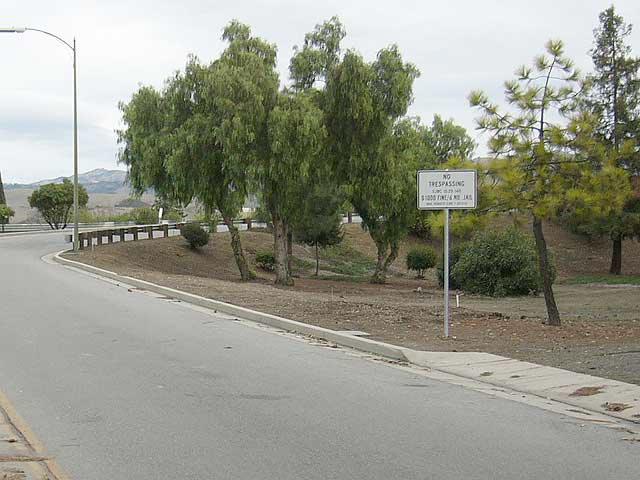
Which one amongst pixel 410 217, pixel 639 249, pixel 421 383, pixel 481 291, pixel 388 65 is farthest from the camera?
pixel 639 249

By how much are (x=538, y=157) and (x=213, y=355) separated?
8.76 m

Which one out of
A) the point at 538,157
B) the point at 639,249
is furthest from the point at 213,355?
the point at 639,249

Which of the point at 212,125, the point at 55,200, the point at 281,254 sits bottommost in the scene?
the point at 281,254

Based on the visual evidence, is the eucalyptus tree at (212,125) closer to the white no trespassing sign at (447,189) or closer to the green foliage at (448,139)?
the white no trespassing sign at (447,189)

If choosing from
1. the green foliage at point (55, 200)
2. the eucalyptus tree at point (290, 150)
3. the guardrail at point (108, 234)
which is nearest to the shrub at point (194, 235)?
the guardrail at point (108, 234)

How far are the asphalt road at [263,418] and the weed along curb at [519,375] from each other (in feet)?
2.13

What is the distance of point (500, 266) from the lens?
36438 millimetres

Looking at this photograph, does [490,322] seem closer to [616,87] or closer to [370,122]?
[370,122]

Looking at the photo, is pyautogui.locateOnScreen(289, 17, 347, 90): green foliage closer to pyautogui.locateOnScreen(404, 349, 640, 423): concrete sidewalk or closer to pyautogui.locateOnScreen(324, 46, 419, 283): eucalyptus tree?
pyautogui.locateOnScreen(324, 46, 419, 283): eucalyptus tree

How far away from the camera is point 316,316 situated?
17625mm

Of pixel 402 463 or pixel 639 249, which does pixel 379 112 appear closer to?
pixel 402 463

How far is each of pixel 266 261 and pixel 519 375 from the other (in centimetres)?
3694

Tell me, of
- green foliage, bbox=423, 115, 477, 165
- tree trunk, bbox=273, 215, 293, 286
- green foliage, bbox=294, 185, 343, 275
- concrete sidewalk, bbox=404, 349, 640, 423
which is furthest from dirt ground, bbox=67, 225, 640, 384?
green foliage, bbox=423, 115, 477, 165

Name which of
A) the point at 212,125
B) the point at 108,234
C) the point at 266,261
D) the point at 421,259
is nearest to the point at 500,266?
the point at 212,125
